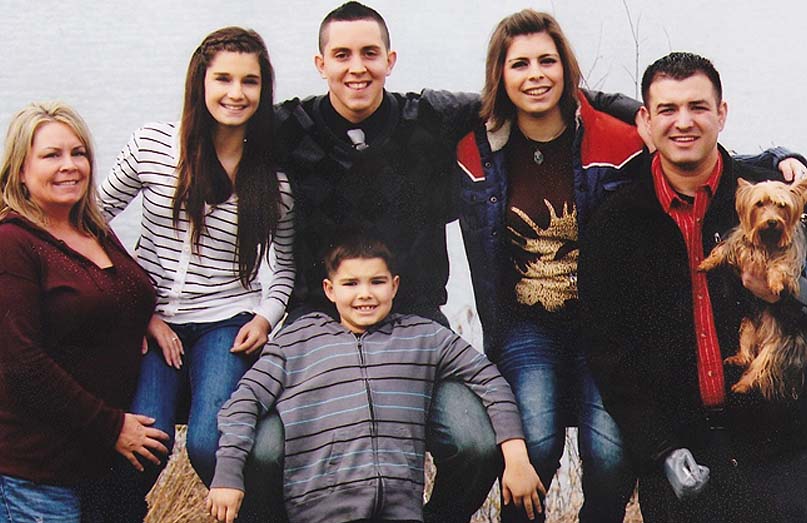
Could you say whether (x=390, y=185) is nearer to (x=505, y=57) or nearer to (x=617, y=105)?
(x=505, y=57)

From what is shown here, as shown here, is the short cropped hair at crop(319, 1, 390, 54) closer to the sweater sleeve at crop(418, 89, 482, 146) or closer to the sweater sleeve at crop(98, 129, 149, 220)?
the sweater sleeve at crop(418, 89, 482, 146)

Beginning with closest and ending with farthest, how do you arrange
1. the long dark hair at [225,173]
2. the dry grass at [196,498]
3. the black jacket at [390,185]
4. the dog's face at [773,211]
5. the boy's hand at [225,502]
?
the boy's hand at [225,502] → the dog's face at [773,211] → the long dark hair at [225,173] → the black jacket at [390,185] → the dry grass at [196,498]

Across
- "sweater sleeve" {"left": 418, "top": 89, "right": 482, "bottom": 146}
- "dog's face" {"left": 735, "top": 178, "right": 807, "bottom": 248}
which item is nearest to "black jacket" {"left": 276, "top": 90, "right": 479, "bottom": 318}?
"sweater sleeve" {"left": 418, "top": 89, "right": 482, "bottom": 146}

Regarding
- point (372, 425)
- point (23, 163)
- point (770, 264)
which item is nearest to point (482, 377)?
point (372, 425)

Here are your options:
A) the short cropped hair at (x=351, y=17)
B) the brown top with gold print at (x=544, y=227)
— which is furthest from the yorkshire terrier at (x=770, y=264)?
the short cropped hair at (x=351, y=17)

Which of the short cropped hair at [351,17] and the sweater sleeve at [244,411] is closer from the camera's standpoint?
the sweater sleeve at [244,411]

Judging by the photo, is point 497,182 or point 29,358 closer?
point 29,358

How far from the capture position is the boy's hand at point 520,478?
11.8ft

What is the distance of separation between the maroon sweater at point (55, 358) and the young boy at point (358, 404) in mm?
419

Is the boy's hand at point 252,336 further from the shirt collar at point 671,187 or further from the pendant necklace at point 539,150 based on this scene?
the shirt collar at point 671,187

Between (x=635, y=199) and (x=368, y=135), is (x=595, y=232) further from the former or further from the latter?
(x=368, y=135)

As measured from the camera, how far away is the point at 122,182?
394cm

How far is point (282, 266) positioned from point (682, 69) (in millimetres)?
1529

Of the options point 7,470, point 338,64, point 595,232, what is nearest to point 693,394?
point 595,232
